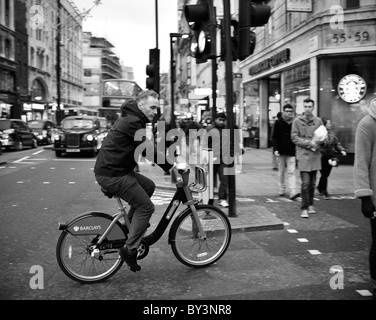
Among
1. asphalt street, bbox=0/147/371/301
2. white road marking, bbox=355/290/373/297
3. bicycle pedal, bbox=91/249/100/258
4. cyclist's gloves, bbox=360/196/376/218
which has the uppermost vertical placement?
cyclist's gloves, bbox=360/196/376/218

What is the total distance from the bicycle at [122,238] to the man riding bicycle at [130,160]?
15 centimetres

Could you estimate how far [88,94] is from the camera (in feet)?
350

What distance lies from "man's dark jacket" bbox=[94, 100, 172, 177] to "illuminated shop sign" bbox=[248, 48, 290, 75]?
50.4 ft

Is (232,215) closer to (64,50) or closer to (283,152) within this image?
(283,152)

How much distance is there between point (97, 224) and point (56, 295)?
741 millimetres

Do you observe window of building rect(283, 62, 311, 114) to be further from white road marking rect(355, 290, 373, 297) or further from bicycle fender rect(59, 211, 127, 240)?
bicycle fender rect(59, 211, 127, 240)

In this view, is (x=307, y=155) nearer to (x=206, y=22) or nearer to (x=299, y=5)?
(x=206, y=22)

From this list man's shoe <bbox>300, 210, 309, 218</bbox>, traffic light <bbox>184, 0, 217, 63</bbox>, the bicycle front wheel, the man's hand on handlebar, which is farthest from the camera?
man's shoe <bbox>300, 210, 309, 218</bbox>

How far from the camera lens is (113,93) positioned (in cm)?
3038

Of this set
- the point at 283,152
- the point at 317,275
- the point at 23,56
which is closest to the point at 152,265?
the point at 317,275

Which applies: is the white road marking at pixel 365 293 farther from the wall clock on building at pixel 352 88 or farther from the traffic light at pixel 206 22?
the wall clock on building at pixel 352 88

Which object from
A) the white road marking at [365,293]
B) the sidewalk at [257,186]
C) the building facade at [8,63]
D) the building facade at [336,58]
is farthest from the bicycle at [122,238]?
the building facade at [8,63]

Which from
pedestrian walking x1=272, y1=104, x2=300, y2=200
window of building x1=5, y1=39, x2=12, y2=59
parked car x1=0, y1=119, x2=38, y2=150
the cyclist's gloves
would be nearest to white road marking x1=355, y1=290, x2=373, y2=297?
the cyclist's gloves

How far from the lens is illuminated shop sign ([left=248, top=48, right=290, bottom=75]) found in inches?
726
